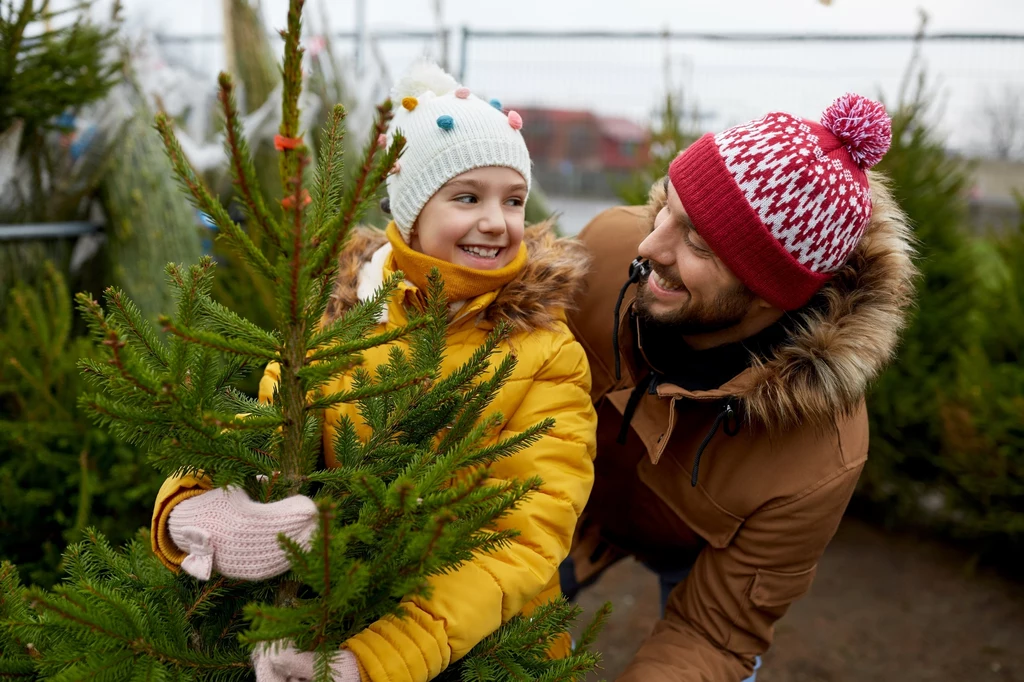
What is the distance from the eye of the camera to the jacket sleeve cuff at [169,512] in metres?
1.41

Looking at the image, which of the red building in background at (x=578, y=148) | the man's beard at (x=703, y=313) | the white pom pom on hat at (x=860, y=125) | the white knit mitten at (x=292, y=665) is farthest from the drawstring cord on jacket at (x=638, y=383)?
the red building in background at (x=578, y=148)

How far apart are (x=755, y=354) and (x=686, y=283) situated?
0.29 meters

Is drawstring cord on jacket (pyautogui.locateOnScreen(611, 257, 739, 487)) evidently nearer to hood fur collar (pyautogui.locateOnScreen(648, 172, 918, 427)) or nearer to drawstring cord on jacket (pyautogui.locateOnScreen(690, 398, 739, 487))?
drawstring cord on jacket (pyautogui.locateOnScreen(690, 398, 739, 487))

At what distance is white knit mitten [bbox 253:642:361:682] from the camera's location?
1.22 metres

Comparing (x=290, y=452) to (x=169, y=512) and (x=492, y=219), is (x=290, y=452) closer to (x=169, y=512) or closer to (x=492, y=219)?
(x=169, y=512)

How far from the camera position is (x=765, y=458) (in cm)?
210

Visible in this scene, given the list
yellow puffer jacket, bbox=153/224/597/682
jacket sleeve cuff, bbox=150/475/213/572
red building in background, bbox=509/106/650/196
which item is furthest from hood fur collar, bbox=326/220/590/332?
red building in background, bbox=509/106/650/196

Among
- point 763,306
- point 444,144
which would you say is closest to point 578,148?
point 763,306

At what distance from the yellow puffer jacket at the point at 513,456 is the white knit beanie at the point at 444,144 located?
21 centimetres

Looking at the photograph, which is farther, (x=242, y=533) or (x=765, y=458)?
(x=765, y=458)

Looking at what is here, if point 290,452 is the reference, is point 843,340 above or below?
below

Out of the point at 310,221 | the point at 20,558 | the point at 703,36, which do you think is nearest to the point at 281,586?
the point at 310,221

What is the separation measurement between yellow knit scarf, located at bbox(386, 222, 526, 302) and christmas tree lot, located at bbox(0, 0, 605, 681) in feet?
1.44

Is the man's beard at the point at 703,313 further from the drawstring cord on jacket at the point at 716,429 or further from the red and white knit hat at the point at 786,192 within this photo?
the drawstring cord on jacket at the point at 716,429
